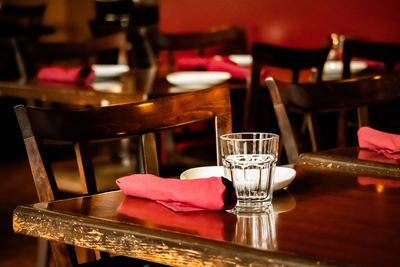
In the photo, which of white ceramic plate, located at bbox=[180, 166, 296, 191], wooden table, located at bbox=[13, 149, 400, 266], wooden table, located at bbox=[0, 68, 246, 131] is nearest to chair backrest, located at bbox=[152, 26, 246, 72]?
wooden table, located at bbox=[0, 68, 246, 131]

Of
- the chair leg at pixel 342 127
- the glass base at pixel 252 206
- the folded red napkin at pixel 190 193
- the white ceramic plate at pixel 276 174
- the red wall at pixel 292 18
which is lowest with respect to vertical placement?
the chair leg at pixel 342 127

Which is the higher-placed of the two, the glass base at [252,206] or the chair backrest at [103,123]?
the chair backrest at [103,123]

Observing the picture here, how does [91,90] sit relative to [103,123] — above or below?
below

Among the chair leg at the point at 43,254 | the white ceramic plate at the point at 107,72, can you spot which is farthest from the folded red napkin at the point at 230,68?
the chair leg at the point at 43,254

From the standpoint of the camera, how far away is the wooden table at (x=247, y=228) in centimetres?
82

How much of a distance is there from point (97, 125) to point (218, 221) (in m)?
0.48

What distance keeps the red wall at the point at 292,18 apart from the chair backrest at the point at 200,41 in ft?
0.49

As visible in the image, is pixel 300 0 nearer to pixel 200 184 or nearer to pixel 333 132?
pixel 333 132

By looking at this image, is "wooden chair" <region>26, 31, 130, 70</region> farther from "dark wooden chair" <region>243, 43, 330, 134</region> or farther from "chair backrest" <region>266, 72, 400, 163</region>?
"chair backrest" <region>266, 72, 400, 163</region>

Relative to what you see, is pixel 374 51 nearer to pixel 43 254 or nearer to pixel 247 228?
pixel 43 254

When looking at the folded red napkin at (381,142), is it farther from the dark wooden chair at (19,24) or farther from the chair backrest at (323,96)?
the dark wooden chair at (19,24)

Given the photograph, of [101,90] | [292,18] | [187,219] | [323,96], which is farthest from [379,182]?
[292,18]

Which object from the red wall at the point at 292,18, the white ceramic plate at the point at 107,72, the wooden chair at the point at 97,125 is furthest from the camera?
the red wall at the point at 292,18

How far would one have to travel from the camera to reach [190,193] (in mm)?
1009
